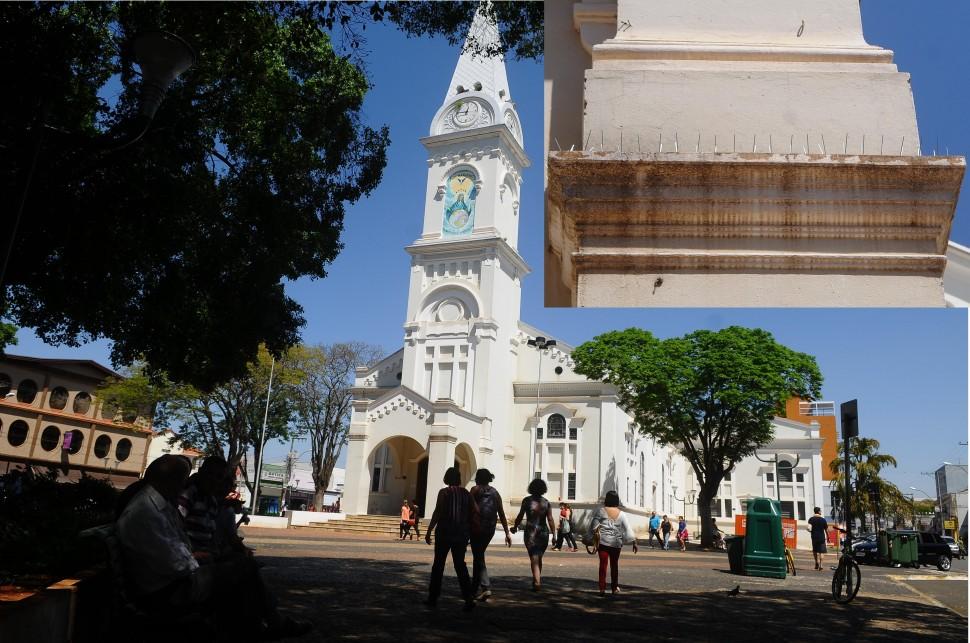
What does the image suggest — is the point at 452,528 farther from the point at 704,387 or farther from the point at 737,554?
the point at 704,387

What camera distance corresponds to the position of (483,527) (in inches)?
288

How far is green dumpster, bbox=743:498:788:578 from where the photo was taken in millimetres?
13141

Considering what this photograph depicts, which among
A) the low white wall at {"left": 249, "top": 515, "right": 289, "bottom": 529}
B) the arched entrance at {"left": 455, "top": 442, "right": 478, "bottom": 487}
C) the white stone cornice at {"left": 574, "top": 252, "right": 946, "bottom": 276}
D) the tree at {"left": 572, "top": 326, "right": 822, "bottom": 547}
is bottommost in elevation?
the low white wall at {"left": 249, "top": 515, "right": 289, "bottom": 529}

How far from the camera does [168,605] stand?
3605 mm

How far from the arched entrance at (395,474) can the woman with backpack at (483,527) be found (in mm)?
26575

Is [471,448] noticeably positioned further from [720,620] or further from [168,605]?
[168,605]

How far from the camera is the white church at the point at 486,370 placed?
1362 inches

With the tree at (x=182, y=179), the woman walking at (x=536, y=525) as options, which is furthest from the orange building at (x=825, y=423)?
the tree at (x=182, y=179)

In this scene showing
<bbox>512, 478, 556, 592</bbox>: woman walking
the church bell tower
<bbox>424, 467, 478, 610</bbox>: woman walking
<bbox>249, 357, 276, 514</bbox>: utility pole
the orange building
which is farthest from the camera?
the orange building

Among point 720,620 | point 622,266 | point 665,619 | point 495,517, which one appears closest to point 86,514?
point 495,517

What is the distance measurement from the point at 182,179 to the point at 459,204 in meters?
28.2

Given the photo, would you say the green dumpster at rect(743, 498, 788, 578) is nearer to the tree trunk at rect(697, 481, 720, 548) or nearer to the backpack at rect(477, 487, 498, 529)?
the backpack at rect(477, 487, 498, 529)

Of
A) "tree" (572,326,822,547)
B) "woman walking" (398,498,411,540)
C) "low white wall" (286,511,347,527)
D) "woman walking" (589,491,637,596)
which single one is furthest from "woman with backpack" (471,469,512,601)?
"low white wall" (286,511,347,527)

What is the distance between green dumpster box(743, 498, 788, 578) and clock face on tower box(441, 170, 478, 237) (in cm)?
2486
